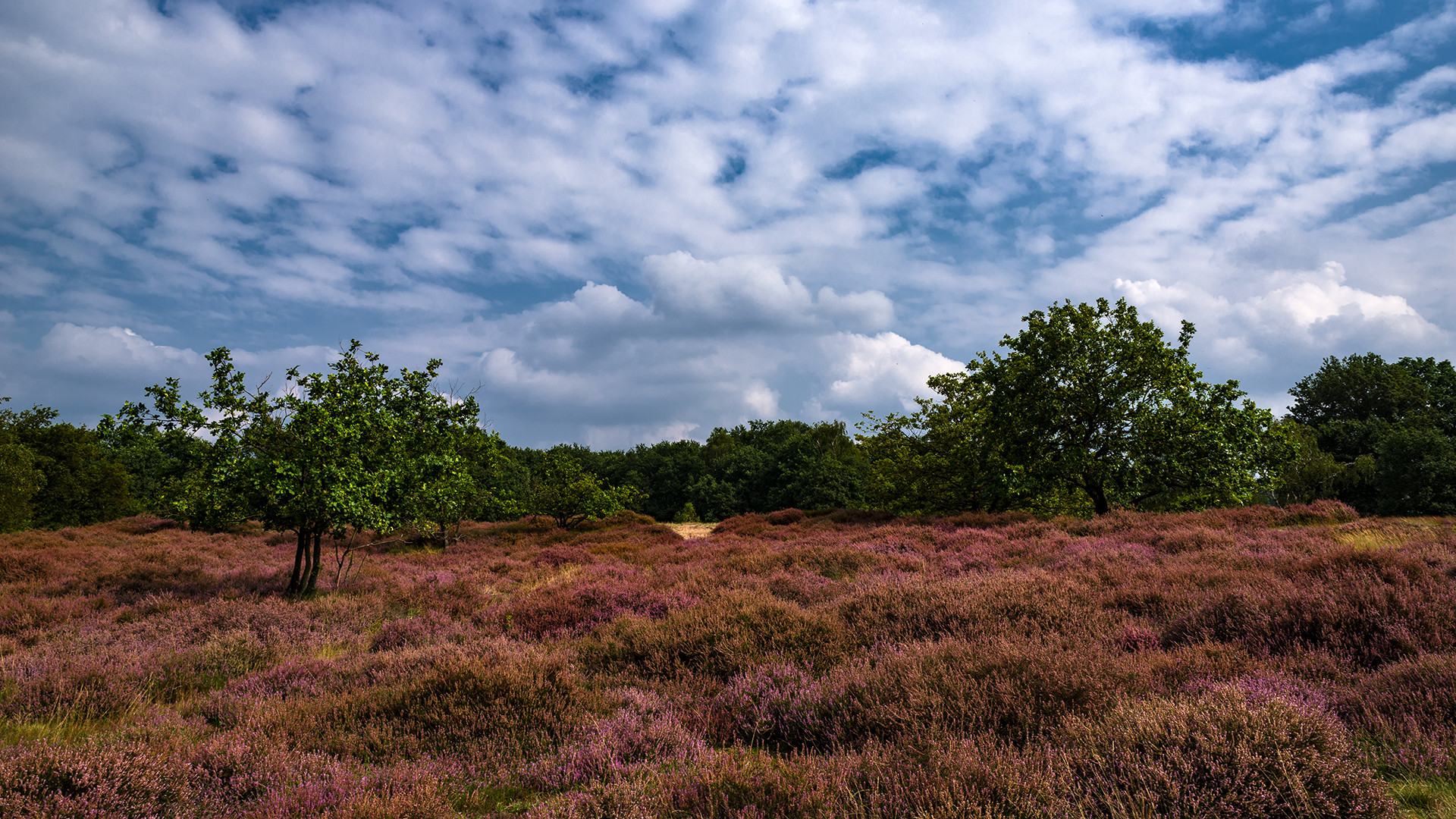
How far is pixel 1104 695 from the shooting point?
4008 millimetres

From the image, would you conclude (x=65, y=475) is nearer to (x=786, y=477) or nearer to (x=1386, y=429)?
(x=786, y=477)

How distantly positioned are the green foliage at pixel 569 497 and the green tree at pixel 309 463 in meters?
17.1

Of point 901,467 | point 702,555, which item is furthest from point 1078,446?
point 702,555

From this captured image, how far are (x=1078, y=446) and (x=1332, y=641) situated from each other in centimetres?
1463

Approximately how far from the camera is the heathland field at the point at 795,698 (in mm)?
3168

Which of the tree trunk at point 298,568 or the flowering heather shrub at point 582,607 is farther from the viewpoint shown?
the tree trunk at point 298,568

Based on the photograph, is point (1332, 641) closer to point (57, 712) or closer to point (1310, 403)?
point (57, 712)

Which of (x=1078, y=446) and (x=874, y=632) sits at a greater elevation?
(x=1078, y=446)

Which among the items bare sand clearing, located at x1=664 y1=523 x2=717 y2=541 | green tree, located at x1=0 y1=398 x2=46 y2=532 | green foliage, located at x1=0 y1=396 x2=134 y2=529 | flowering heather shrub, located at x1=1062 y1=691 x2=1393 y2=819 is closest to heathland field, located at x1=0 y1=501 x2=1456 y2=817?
flowering heather shrub, located at x1=1062 y1=691 x2=1393 y2=819

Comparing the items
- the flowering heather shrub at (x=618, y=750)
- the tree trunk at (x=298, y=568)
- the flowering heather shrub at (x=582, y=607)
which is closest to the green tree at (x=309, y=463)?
the tree trunk at (x=298, y=568)

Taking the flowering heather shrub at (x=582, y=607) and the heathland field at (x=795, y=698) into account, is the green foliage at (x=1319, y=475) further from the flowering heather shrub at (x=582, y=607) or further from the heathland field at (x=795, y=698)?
the flowering heather shrub at (x=582, y=607)

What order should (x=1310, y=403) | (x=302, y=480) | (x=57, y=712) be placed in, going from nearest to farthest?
(x=57, y=712) → (x=302, y=480) → (x=1310, y=403)

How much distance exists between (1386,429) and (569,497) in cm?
5857

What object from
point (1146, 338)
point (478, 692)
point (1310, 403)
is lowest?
point (478, 692)
